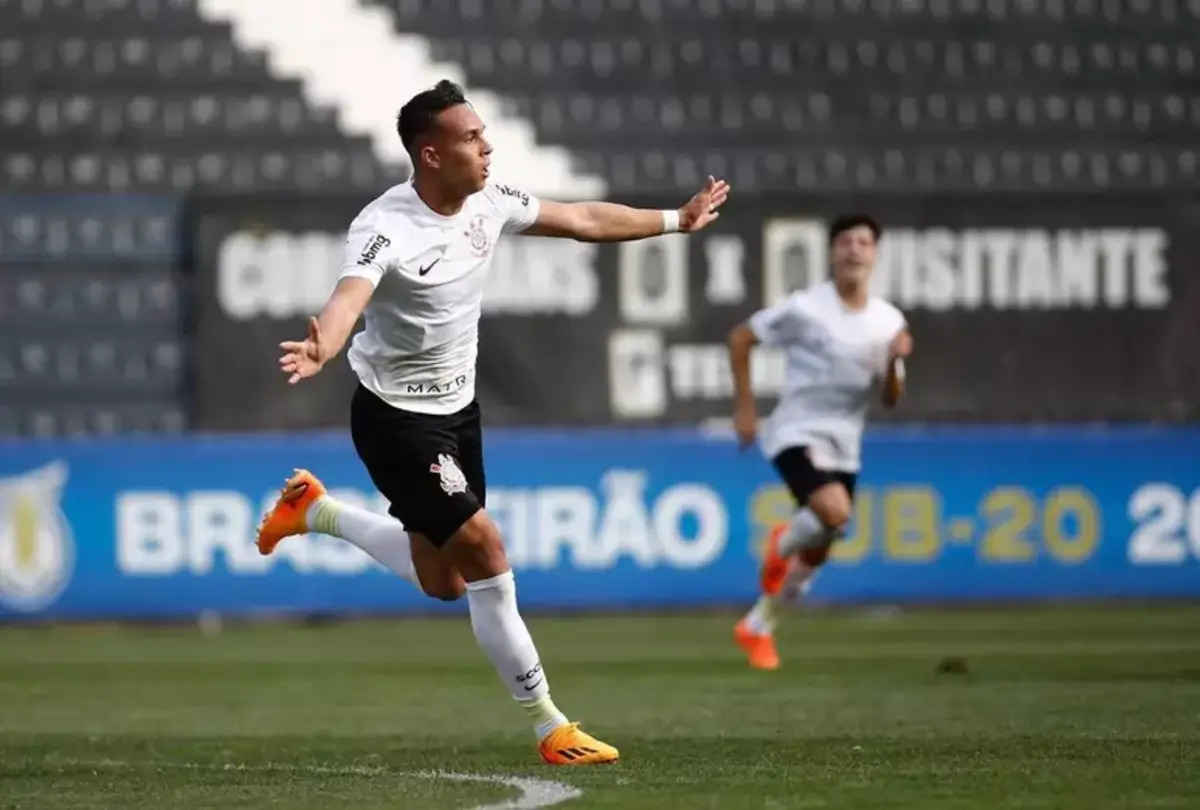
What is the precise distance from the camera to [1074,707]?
9109mm

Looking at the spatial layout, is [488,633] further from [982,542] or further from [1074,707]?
[982,542]

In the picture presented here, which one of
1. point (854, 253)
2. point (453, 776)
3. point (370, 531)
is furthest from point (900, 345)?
point (453, 776)

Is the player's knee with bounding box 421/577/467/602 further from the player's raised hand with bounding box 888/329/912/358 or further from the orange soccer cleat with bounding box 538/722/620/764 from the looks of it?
the player's raised hand with bounding box 888/329/912/358

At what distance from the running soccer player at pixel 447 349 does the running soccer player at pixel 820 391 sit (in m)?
4.55

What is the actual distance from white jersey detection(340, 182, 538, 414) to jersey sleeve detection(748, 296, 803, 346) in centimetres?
485

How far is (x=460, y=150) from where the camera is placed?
7215mm

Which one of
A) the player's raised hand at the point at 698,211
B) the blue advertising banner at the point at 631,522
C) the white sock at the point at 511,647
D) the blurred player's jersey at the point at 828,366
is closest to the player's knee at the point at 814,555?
the blurred player's jersey at the point at 828,366

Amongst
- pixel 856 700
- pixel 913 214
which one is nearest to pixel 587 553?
pixel 913 214

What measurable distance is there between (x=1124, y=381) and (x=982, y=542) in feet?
4.92

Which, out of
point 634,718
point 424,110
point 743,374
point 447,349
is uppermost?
point 424,110

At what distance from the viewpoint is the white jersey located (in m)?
7.22

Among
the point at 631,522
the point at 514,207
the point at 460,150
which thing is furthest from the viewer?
the point at 631,522

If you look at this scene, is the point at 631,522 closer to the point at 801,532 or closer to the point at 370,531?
the point at 801,532

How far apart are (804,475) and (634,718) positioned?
3409mm
